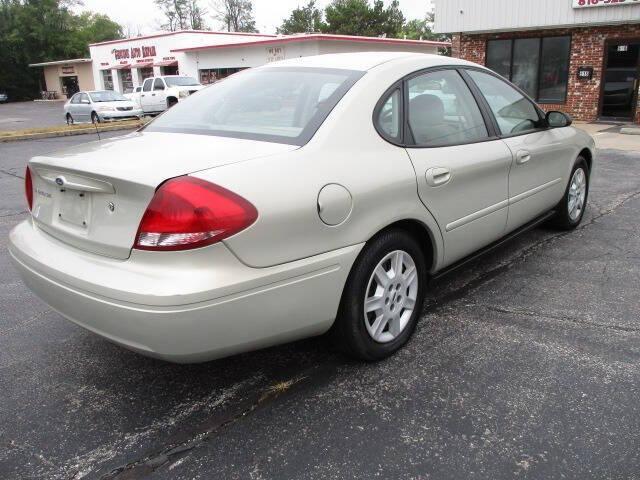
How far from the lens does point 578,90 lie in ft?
53.3

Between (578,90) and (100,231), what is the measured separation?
1668 centimetres

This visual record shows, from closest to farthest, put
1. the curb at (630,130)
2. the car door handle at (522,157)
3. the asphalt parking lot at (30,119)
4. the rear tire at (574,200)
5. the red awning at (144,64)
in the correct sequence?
the car door handle at (522,157)
the rear tire at (574,200)
the curb at (630,130)
the asphalt parking lot at (30,119)
the red awning at (144,64)

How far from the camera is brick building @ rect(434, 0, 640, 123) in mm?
15039

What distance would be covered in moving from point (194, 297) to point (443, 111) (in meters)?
2.03

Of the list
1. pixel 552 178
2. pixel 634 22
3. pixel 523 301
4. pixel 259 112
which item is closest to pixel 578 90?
pixel 634 22

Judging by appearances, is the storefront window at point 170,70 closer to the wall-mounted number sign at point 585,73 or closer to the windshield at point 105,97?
the windshield at point 105,97

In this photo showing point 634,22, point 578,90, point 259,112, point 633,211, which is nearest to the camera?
point 259,112

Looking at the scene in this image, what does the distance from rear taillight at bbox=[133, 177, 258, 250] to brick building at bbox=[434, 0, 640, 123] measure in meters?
15.2

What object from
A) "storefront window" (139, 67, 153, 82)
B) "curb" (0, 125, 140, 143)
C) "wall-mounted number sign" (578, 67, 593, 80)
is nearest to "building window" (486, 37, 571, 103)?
"wall-mounted number sign" (578, 67, 593, 80)

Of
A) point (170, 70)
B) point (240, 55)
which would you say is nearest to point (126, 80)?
point (170, 70)

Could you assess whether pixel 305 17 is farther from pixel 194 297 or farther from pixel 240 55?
pixel 194 297

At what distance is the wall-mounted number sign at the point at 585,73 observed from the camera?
15.8 meters

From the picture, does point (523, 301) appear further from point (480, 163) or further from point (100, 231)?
point (100, 231)

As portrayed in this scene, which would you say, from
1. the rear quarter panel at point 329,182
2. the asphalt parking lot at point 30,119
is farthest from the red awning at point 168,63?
the rear quarter panel at point 329,182
